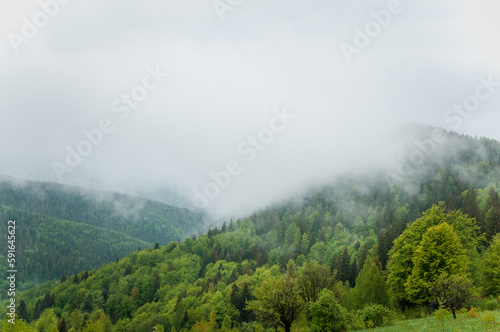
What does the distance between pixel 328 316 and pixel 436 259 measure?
18.8 metres

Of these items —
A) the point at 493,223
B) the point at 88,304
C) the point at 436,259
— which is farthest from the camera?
the point at 88,304

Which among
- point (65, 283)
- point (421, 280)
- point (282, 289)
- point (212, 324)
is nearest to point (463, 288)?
point (421, 280)

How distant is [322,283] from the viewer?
56156 millimetres

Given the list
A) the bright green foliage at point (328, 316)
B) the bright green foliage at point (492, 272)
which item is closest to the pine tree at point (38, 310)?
the bright green foliage at point (328, 316)

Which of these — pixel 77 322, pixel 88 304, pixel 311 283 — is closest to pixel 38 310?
pixel 88 304

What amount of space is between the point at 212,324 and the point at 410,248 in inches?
2811

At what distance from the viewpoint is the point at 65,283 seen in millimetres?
188625

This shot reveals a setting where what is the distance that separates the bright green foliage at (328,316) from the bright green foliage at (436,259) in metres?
14.0

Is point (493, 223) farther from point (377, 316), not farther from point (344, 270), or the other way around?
point (377, 316)

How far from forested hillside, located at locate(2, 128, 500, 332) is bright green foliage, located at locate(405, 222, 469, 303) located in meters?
0.15

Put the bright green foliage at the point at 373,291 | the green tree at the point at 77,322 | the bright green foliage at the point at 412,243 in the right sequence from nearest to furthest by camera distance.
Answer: the bright green foliage at the point at 412,243 → the bright green foliage at the point at 373,291 → the green tree at the point at 77,322

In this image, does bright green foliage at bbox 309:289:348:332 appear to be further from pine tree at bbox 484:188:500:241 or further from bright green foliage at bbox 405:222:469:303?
pine tree at bbox 484:188:500:241

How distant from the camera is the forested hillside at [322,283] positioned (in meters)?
46.5

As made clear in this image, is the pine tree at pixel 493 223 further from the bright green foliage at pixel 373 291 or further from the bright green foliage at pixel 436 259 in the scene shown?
the bright green foliage at pixel 373 291
